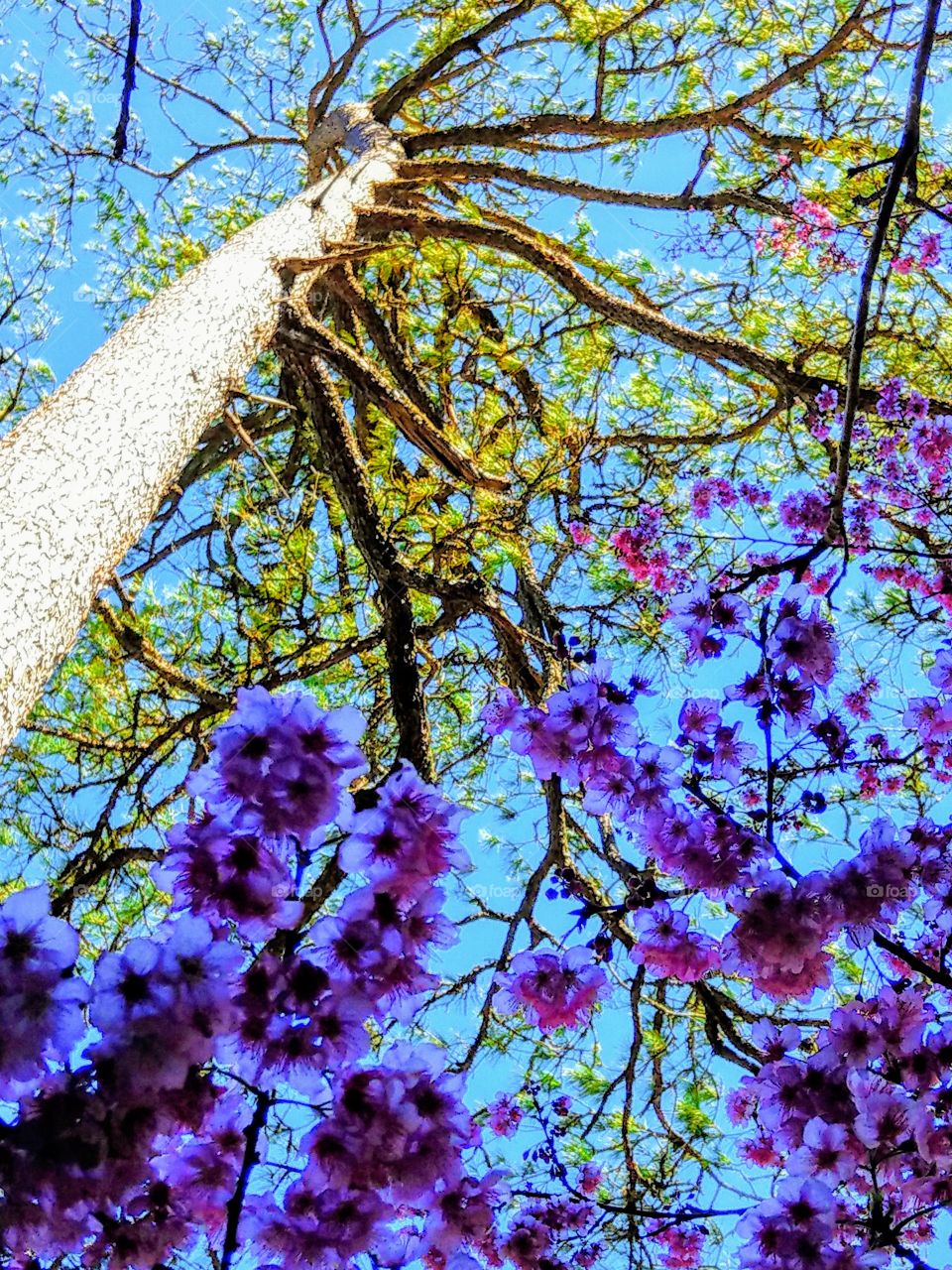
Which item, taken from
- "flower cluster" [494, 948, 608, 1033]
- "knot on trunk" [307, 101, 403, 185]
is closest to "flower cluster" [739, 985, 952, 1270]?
"flower cluster" [494, 948, 608, 1033]

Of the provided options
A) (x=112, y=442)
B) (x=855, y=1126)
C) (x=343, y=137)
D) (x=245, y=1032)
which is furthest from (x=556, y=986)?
(x=343, y=137)

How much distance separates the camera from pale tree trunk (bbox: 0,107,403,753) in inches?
65.9

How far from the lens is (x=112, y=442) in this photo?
2043mm

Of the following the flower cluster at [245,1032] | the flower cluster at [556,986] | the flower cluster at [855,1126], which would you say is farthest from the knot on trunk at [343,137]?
the flower cluster at [855,1126]

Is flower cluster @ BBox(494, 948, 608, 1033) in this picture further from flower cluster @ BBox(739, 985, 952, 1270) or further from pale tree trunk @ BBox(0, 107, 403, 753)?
pale tree trunk @ BBox(0, 107, 403, 753)

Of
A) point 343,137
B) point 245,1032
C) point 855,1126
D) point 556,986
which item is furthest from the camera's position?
point 343,137

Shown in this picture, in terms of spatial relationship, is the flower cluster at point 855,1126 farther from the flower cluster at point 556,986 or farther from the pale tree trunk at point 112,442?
the pale tree trunk at point 112,442

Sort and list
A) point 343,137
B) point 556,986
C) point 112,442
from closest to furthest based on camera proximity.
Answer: point 556,986
point 112,442
point 343,137

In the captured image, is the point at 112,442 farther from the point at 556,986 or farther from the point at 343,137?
the point at 343,137

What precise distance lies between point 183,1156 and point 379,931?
0.46m

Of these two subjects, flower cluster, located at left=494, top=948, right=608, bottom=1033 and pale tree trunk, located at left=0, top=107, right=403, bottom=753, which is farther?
flower cluster, located at left=494, top=948, right=608, bottom=1033

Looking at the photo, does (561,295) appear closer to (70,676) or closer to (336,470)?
(336,470)

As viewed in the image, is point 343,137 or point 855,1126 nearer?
point 855,1126

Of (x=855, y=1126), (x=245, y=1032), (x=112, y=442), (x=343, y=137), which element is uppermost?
(x=343, y=137)
